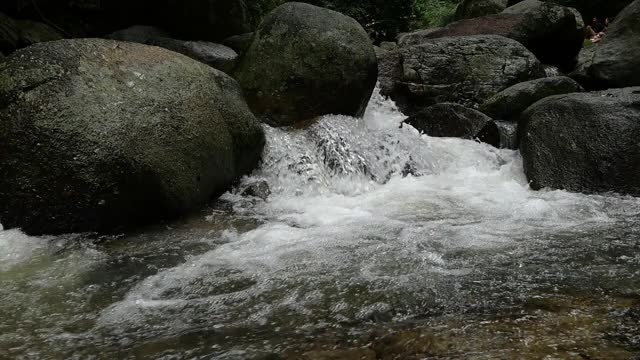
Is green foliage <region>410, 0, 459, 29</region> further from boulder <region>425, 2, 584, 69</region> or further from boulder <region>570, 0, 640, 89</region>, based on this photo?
Answer: boulder <region>570, 0, 640, 89</region>

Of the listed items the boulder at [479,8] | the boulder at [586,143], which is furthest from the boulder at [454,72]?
the boulder at [479,8]

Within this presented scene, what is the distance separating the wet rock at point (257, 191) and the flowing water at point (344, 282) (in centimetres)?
7

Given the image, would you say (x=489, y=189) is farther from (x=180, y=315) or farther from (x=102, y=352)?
(x=102, y=352)

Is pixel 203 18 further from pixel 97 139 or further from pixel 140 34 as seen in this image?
pixel 97 139

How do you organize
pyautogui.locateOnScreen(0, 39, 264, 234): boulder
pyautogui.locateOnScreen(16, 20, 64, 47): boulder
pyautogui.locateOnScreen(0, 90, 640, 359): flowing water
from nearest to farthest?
pyautogui.locateOnScreen(0, 90, 640, 359): flowing water < pyautogui.locateOnScreen(0, 39, 264, 234): boulder < pyautogui.locateOnScreen(16, 20, 64, 47): boulder

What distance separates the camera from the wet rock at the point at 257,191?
18.1 ft

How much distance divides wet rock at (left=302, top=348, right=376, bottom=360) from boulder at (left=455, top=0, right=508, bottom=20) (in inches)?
626

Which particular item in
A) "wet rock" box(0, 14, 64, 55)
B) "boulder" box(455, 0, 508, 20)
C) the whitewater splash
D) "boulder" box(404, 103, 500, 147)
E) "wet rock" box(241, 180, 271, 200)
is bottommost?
the whitewater splash

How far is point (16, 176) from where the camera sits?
4266 mm

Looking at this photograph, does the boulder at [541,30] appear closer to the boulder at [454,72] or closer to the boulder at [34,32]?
the boulder at [454,72]

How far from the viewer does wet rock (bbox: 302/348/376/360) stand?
233 centimetres

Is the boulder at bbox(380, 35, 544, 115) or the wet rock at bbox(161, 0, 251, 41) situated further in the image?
the wet rock at bbox(161, 0, 251, 41)

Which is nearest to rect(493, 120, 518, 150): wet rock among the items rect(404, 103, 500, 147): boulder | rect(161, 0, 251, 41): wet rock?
Result: rect(404, 103, 500, 147): boulder

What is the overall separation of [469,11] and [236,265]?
51.5ft
